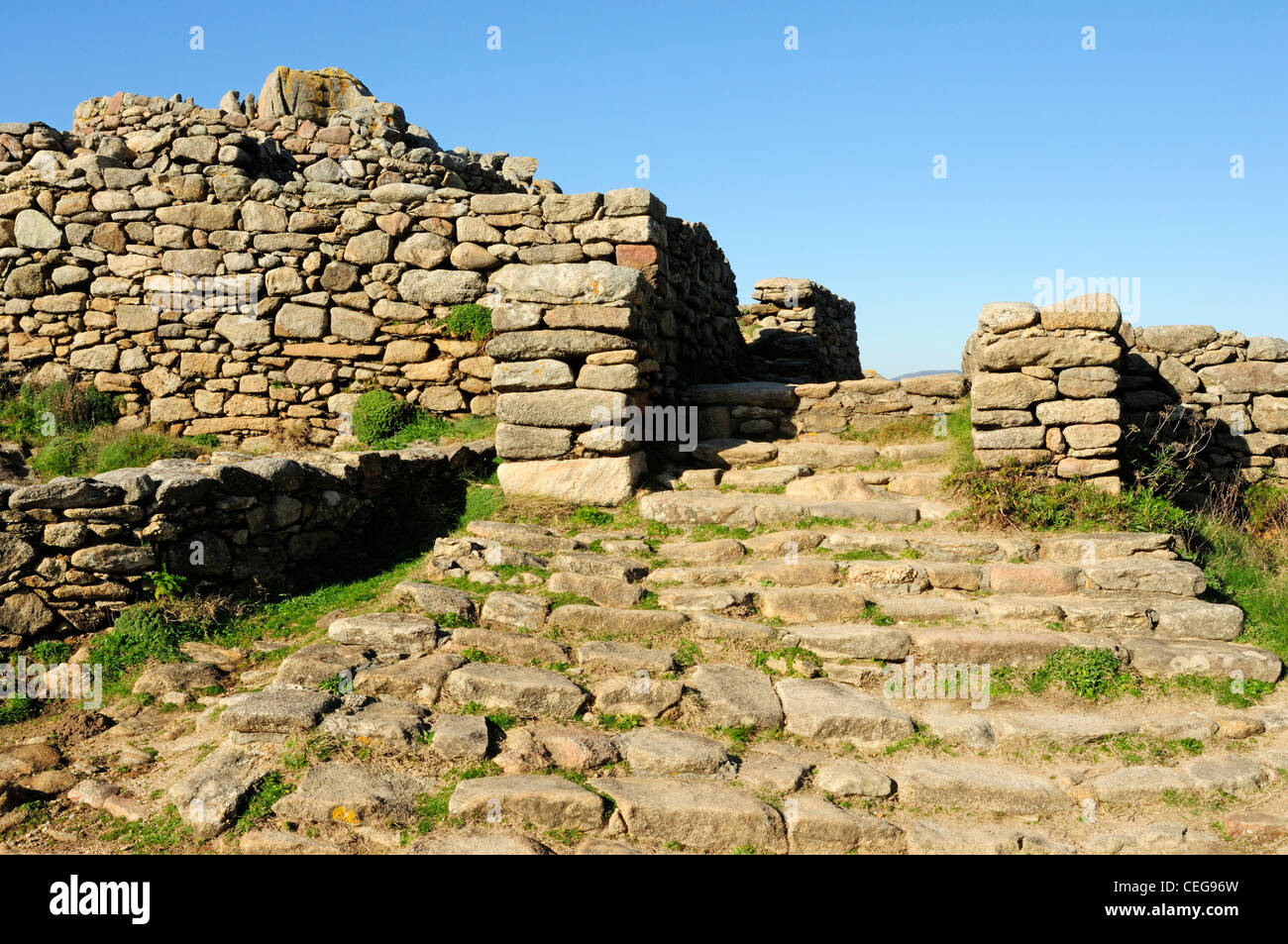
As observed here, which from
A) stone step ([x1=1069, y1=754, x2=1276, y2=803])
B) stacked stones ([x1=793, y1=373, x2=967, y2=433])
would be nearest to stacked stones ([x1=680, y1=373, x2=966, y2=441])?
stacked stones ([x1=793, y1=373, x2=967, y2=433])

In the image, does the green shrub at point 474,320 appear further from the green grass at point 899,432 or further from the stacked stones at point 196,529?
the green grass at point 899,432

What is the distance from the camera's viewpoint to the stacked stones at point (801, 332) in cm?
1280

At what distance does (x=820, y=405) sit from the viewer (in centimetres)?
860

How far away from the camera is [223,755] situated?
4406 millimetres

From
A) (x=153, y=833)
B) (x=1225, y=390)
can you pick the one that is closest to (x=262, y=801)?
(x=153, y=833)

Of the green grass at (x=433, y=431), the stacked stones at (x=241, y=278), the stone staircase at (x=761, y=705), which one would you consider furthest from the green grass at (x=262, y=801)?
the stacked stones at (x=241, y=278)

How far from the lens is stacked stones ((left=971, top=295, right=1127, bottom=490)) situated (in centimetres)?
688

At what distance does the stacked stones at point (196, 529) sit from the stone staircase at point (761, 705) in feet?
2.68

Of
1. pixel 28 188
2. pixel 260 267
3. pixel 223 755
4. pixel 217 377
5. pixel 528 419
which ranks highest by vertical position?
pixel 28 188

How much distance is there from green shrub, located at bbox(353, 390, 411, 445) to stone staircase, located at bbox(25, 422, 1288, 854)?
2.55 metres

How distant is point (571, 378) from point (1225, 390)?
22.5 ft
